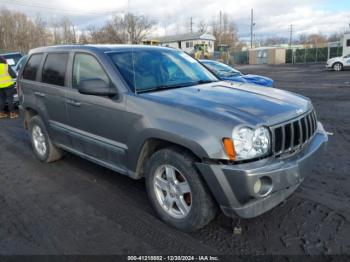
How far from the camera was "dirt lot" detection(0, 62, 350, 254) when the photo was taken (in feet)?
10.6

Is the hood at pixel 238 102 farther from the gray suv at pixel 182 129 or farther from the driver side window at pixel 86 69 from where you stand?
the driver side window at pixel 86 69

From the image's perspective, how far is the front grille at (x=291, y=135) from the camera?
3137 mm

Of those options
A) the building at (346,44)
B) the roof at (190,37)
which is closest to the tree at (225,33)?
the roof at (190,37)

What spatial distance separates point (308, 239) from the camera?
326cm

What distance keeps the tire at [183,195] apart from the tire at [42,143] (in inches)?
98.3

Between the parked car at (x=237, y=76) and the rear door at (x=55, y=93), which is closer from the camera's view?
the rear door at (x=55, y=93)

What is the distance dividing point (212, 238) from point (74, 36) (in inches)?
2586

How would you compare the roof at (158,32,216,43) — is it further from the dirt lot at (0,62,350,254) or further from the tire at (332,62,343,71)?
the dirt lot at (0,62,350,254)

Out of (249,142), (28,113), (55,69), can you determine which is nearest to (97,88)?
(55,69)

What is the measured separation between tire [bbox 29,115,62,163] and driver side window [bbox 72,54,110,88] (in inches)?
52.8

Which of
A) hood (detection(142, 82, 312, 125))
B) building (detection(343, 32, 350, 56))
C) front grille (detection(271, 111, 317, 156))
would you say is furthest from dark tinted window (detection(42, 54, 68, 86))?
building (detection(343, 32, 350, 56))

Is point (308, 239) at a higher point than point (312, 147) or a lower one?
lower

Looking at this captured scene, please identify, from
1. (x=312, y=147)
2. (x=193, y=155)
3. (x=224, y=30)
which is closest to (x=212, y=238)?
(x=193, y=155)

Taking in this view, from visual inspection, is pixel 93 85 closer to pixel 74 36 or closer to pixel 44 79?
pixel 44 79
